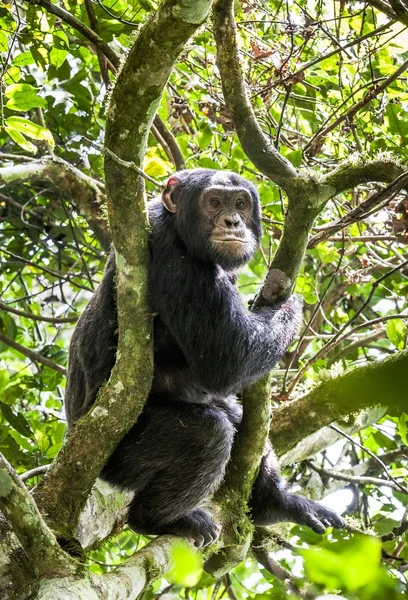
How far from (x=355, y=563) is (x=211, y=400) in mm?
4966

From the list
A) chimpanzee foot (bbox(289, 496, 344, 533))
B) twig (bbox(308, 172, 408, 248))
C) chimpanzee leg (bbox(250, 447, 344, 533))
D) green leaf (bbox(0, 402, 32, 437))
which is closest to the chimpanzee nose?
twig (bbox(308, 172, 408, 248))

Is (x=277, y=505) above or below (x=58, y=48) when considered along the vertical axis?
below

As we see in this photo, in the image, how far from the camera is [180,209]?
Result: 550cm

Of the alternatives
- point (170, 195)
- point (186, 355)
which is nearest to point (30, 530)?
point (186, 355)

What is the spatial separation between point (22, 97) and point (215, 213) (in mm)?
1897

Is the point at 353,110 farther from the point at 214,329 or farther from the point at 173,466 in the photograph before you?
the point at 173,466

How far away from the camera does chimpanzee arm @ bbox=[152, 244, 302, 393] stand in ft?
16.6

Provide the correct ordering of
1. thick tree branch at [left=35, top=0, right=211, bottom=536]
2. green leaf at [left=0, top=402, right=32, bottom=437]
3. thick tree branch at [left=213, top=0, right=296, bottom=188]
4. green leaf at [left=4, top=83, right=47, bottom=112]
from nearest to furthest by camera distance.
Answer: thick tree branch at [left=35, top=0, right=211, bottom=536], thick tree branch at [left=213, top=0, right=296, bottom=188], green leaf at [left=4, top=83, right=47, bottom=112], green leaf at [left=0, top=402, right=32, bottom=437]

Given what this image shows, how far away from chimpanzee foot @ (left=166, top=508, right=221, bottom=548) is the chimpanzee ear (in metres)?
2.29

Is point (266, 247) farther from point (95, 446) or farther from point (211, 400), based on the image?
point (95, 446)

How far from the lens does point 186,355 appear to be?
522cm

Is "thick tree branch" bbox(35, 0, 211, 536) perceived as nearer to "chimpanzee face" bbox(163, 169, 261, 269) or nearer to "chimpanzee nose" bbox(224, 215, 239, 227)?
"chimpanzee face" bbox(163, 169, 261, 269)

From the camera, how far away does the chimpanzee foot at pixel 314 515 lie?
585 centimetres

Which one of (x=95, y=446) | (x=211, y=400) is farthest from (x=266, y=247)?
(x=95, y=446)
